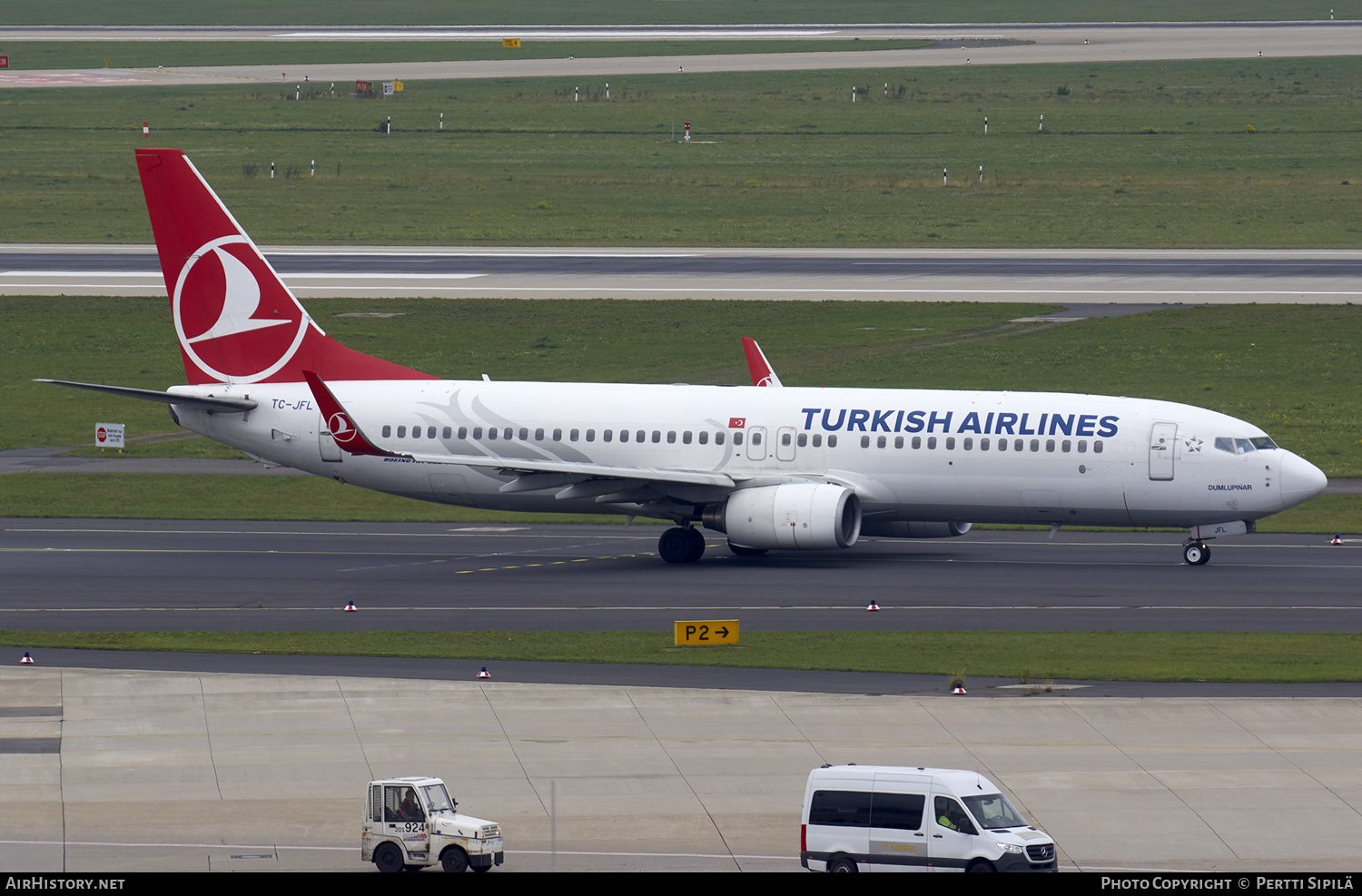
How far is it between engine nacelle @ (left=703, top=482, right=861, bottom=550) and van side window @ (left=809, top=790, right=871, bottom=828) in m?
23.7

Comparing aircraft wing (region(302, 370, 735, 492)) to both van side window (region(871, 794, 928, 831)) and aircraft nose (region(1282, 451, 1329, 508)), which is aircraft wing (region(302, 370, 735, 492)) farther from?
van side window (region(871, 794, 928, 831))

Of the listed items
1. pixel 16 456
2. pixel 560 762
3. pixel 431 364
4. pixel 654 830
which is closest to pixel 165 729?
pixel 560 762

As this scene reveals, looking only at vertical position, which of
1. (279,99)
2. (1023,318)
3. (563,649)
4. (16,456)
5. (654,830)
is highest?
(279,99)

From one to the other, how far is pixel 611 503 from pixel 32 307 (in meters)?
46.7

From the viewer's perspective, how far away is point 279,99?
16300 centimetres

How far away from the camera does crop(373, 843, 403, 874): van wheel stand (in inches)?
986

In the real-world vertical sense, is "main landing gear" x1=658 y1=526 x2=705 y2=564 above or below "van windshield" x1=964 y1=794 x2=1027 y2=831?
above

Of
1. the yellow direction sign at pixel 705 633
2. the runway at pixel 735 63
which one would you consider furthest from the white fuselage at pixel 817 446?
the runway at pixel 735 63

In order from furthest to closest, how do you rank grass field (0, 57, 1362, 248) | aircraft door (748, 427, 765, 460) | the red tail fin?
grass field (0, 57, 1362, 248)
the red tail fin
aircraft door (748, 427, 765, 460)

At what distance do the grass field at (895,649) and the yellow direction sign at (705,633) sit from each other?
29 cm

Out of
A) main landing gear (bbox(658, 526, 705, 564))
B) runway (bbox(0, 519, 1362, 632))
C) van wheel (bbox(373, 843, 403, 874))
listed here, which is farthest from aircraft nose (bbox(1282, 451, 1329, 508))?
van wheel (bbox(373, 843, 403, 874))

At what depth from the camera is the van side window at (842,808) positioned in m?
25.2

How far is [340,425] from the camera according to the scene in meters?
50.2

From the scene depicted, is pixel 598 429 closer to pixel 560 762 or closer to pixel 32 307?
pixel 560 762
